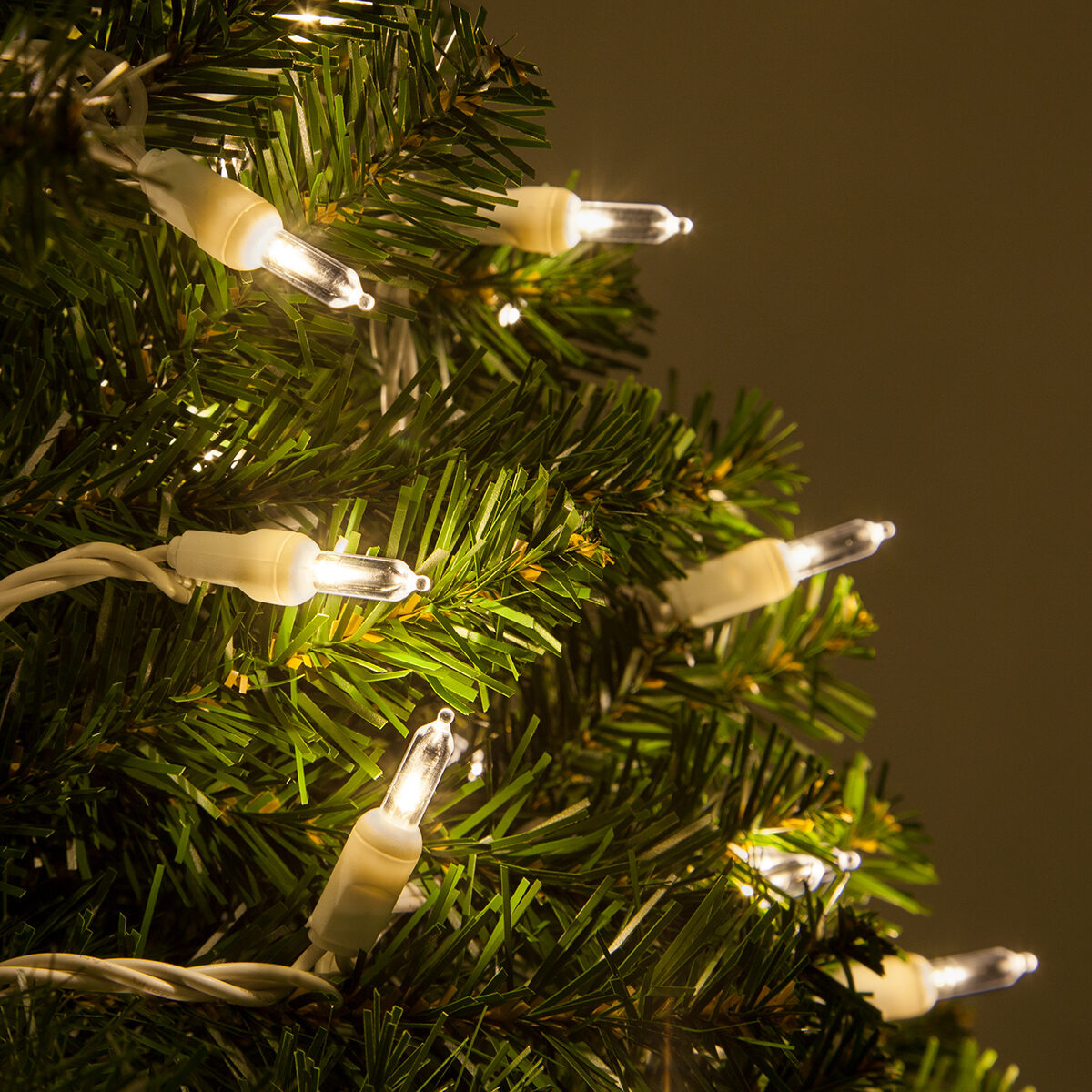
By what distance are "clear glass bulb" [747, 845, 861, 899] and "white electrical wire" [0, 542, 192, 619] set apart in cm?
22

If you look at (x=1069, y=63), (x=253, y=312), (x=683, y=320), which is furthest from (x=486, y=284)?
(x=1069, y=63)

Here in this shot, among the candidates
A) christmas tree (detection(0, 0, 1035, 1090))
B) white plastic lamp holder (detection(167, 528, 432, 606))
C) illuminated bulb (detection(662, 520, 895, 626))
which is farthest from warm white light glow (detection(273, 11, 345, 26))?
illuminated bulb (detection(662, 520, 895, 626))

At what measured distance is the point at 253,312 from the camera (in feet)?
0.98

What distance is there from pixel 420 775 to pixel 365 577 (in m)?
0.06

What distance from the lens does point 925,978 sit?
1.30 ft

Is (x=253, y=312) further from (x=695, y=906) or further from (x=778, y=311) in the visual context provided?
(x=778, y=311)

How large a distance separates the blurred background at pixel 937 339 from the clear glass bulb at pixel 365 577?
55cm

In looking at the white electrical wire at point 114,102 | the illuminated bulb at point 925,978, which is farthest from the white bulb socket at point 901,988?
the white electrical wire at point 114,102

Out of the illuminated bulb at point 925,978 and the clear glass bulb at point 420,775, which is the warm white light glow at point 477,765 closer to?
the clear glass bulb at point 420,775

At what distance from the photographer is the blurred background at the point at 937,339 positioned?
783 millimetres

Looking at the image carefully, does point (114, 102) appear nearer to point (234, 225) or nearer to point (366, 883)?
point (234, 225)

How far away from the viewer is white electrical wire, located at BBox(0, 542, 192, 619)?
0.80 feet

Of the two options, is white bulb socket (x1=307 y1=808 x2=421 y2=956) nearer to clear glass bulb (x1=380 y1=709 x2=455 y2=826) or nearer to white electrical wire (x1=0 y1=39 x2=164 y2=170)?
clear glass bulb (x1=380 y1=709 x2=455 y2=826)

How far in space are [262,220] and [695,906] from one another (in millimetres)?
236
